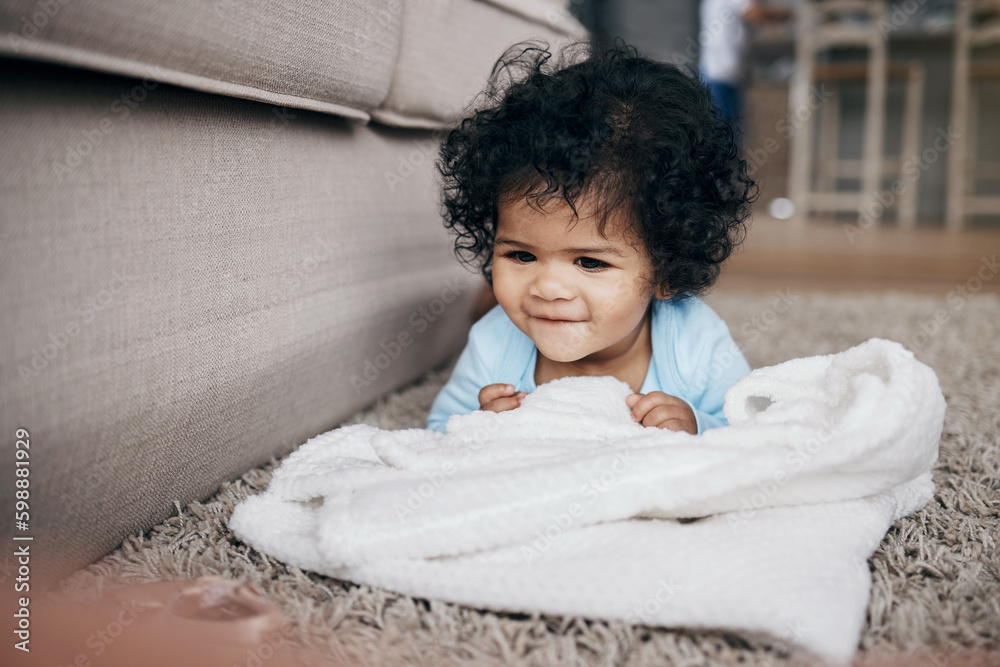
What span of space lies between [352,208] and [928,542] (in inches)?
29.1

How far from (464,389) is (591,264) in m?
0.25

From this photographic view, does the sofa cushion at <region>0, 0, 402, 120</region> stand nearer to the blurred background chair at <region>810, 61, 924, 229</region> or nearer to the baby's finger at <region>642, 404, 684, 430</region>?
the baby's finger at <region>642, 404, 684, 430</region>

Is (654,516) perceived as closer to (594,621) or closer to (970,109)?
(594,621)

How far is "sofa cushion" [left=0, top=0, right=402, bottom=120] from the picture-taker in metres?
0.51

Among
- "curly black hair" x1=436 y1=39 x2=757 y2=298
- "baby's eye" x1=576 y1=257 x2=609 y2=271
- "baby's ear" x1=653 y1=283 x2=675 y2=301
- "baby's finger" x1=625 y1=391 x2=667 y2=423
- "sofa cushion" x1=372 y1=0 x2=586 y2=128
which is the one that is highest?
"sofa cushion" x1=372 y1=0 x2=586 y2=128

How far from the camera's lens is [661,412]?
2.76 ft

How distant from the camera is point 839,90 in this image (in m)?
5.30

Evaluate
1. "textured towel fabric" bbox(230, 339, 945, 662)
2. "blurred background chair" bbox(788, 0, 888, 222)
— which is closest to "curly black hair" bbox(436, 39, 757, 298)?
"textured towel fabric" bbox(230, 339, 945, 662)

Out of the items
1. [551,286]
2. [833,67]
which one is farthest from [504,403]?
[833,67]

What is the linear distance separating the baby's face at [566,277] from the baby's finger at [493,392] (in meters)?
0.07

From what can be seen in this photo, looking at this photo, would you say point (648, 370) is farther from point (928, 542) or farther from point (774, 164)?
point (774, 164)

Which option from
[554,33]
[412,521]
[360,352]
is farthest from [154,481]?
[554,33]

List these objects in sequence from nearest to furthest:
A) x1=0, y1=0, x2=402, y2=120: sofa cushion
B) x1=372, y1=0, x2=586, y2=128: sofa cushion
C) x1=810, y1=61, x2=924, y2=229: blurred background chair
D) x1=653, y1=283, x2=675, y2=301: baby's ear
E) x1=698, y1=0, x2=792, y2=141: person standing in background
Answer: x1=0, y1=0, x2=402, y2=120: sofa cushion → x1=653, y1=283, x2=675, y2=301: baby's ear → x1=372, y1=0, x2=586, y2=128: sofa cushion → x1=698, y1=0, x2=792, y2=141: person standing in background → x1=810, y1=61, x2=924, y2=229: blurred background chair

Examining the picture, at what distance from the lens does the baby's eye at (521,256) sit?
34.7 inches
